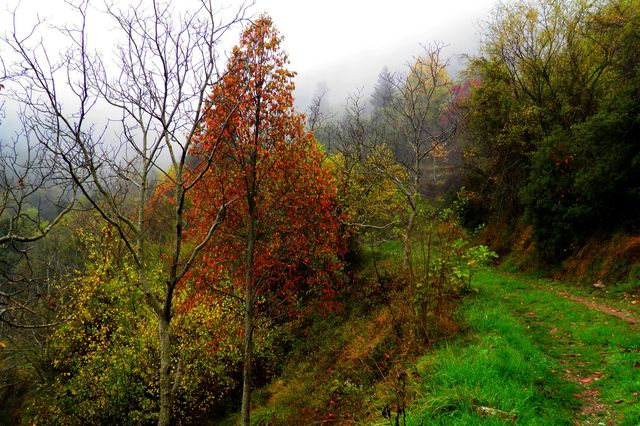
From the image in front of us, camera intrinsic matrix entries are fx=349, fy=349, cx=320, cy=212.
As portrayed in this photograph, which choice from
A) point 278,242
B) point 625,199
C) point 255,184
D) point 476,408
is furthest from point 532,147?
point 476,408

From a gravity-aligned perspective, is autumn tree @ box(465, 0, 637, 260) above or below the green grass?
above

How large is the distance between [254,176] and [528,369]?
6.62 m

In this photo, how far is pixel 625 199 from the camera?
11.4 meters

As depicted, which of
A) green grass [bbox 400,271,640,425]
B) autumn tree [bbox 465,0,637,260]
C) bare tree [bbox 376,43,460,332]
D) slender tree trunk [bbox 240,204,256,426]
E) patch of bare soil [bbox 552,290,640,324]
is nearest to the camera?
green grass [bbox 400,271,640,425]

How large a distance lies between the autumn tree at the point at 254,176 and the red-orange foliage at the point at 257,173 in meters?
0.02

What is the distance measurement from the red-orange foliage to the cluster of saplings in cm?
5

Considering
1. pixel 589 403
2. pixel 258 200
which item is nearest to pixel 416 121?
pixel 258 200

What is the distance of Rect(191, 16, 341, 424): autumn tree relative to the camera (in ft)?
27.1

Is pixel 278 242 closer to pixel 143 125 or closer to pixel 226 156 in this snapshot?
pixel 226 156

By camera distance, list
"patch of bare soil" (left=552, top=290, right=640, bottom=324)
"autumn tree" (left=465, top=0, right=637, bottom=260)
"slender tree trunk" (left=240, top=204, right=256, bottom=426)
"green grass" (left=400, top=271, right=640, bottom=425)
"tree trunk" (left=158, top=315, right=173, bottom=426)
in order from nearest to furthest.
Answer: "green grass" (left=400, top=271, right=640, bottom=425), "tree trunk" (left=158, top=315, right=173, bottom=426), "patch of bare soil" (left=552, top=290, right=640, bottom=324), "slender tree trunk" (left=240, top=204, right=256, bottom=426), "autumn tree" (left=465, top=0, right=637, bottom=260)

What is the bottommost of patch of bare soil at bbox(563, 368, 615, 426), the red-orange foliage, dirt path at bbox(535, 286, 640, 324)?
patch of bare soil at bbox(563, 368, 615, 426)

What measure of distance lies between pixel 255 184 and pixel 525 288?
32.5 ft

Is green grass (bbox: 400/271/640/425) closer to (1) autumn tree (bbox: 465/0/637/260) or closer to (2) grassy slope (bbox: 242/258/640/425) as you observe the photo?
(2) grassy slope (bbox: 242/258/640/425)

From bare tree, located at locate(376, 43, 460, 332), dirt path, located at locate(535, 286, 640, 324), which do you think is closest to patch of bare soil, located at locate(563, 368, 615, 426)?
bare tree, located at locate(376, 43, 460, 332)
